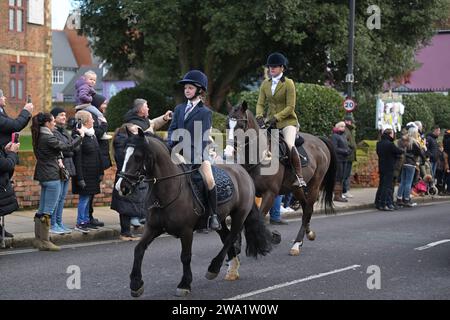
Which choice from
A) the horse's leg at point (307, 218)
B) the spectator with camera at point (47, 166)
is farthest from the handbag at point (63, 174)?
the horse's leg at point (307, 218)

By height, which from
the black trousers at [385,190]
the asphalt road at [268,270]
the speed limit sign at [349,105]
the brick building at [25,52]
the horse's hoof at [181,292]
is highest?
the brick building at [25,52]

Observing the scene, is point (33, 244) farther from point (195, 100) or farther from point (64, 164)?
point (195, 100)

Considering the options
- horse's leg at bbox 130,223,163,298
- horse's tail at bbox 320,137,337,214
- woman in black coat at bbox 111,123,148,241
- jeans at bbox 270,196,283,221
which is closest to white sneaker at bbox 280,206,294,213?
jeans at bbox 270,196,283,221

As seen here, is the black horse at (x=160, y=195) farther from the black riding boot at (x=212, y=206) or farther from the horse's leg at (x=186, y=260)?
the black riding boot at (x=212, y=206)

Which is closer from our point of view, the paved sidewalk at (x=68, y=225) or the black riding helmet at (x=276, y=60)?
the black riding helmet at (x=276, y=60)

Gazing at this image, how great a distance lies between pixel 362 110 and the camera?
101 ft

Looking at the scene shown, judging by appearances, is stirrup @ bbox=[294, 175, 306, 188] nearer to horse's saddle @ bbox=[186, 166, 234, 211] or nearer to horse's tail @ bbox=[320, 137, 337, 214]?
horse's tail @ bbox=[320, 137, 337, 214]

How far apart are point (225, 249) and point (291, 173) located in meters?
3.44

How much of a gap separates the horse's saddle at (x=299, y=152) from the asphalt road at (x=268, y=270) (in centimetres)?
140

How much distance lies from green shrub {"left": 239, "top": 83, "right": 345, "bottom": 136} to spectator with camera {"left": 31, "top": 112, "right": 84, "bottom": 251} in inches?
440

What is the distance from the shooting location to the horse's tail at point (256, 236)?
827 centimetres

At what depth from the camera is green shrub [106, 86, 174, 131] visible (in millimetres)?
32812

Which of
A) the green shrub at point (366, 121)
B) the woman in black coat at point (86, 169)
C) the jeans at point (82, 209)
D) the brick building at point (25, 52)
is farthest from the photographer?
the brick building at point (25, 52)

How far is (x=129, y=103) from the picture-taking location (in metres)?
33.4
